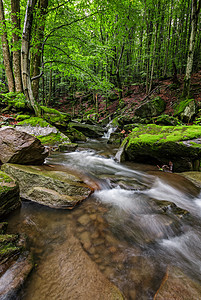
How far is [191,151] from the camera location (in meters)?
4.39

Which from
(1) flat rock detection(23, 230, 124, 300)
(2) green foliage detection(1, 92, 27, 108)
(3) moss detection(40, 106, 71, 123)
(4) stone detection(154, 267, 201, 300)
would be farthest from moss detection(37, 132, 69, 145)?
(4) stone detection(154, 267, 201, 300)

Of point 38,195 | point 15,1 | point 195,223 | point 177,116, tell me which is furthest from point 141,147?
point 15,1

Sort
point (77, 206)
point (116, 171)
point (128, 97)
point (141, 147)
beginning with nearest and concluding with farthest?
point (77, 206) → point (116, 171) → point (141, 147) → point (128, 97)

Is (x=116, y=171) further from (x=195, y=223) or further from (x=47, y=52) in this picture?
(x=47, y=52)

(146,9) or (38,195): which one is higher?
(146,9)

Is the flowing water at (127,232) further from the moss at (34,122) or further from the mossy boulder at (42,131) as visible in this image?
the moss at (34,122)

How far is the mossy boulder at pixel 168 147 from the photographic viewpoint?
14.8 ft

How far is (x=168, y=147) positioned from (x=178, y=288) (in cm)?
396

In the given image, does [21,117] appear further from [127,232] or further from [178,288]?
[178,288]

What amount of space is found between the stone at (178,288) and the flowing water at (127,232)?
0.25 feet

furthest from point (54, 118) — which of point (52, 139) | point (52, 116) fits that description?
point (52, 139)

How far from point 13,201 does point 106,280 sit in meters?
1.89

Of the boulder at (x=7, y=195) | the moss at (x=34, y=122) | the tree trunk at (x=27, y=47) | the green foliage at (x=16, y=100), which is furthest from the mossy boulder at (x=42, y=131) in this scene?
the boulder at (x=7, y=195)

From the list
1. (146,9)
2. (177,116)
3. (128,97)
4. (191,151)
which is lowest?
(191,151)
